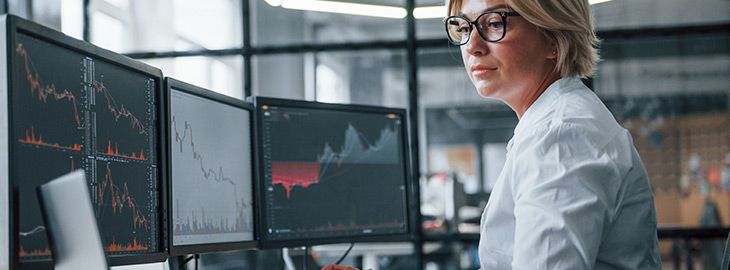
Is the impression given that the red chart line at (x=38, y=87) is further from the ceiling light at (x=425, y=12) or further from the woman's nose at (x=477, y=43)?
the ceiling light at (x=425, y=12)

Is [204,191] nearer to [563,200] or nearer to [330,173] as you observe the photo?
[330,173]

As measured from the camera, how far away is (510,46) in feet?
5.54

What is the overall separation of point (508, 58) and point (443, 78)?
8.09 feet

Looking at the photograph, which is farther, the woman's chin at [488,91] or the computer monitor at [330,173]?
the computer monitor at [330,173]

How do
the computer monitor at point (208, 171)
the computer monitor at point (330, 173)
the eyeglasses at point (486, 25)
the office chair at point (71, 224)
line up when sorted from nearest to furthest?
the office chair at point (71, 224) < the eyeglasses at point (486, 25) < the computer monitor at point (208, 171) < the computer monitor at point (330, 173)

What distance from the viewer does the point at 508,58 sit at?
170 cm

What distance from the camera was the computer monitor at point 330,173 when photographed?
7.63 ft

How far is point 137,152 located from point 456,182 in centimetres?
278

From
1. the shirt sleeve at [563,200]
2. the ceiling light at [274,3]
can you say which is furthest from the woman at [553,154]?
the ceiling light at [274,3]

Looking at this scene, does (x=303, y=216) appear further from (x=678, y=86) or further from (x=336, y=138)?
(x=678, y=86)

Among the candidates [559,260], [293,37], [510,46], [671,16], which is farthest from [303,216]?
[671,16]

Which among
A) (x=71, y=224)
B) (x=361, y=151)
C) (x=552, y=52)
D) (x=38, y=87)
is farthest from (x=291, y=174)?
(x=71, y=224)

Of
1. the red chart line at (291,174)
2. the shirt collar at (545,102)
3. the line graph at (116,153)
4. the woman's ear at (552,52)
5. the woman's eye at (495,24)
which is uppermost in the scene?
the woman's eye at (495,24)

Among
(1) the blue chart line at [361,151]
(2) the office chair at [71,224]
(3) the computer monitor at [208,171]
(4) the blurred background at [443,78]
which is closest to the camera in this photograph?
(2) the office chair at [71,224]
